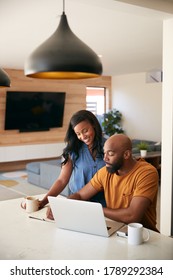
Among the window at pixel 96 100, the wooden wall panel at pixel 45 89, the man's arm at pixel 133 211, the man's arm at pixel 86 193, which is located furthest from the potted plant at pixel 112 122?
the man's arm at pixel 133 211

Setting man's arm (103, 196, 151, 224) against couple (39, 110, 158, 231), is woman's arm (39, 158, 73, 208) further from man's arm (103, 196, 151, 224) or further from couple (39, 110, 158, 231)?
man's arm (103, 196, 151, 224)

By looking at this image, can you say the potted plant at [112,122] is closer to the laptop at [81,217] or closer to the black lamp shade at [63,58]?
the laptop at [81,217]

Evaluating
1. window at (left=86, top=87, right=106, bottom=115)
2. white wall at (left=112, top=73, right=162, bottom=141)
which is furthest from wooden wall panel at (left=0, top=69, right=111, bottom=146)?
white wall at (left=112, top=73, right=162, bottom=141)

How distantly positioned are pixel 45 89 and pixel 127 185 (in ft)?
21.8

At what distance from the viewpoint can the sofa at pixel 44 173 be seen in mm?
5724

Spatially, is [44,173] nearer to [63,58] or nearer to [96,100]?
[96,100]

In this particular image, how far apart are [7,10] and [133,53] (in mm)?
3175

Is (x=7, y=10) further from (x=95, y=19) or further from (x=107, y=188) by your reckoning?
(x=107, y=188)

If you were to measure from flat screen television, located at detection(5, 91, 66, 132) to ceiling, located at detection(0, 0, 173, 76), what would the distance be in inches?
51.1

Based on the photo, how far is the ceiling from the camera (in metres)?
3.22

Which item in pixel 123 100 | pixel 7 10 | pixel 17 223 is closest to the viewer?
pixel 17 223

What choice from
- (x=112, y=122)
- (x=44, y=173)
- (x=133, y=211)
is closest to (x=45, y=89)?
(x=112, y=122)

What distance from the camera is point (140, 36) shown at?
4789 millimetres

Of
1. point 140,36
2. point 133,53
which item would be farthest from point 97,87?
point 140,36
